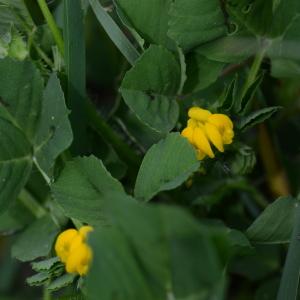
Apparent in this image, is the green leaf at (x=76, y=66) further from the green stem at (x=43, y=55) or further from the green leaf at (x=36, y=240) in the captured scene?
the green leaf at (x=36, y=240)

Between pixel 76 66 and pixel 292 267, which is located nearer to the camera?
pixel 292 267

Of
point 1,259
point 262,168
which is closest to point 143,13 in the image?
point 262,168

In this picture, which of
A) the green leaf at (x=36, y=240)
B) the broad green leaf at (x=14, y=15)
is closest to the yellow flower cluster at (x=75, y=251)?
the green leaf at (x=36, y=240)

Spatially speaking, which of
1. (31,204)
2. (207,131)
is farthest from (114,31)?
(31,204)

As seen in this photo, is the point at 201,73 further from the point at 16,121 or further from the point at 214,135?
the point at 16,121

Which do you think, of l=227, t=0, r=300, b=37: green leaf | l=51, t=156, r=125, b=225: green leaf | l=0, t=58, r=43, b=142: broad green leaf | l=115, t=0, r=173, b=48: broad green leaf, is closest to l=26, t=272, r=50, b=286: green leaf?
l=51, t=156, r=125, b=225: green leaf

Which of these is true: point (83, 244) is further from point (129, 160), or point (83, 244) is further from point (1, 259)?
point (1, 259)
